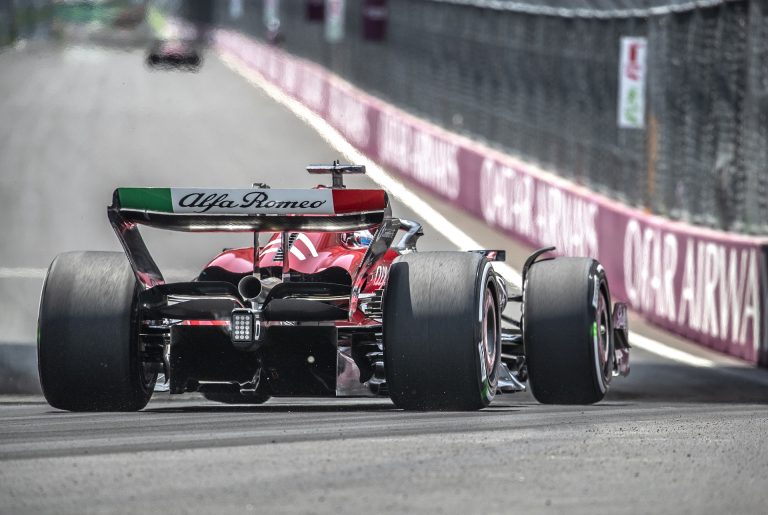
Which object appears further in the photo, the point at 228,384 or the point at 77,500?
the point at 228,384

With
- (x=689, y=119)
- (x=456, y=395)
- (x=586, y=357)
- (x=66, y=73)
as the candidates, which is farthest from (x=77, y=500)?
(x=66, y=73)

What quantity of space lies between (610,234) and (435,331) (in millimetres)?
11931

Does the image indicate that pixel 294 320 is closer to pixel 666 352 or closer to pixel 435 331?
pixel 435 331

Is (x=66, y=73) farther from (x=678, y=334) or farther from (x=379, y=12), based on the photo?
(x=678, y=334)

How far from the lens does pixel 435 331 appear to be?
27.7 feet

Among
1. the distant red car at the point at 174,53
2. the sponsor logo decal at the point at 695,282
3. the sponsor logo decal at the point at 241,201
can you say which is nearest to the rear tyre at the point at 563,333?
the sponsor logo decal at the point at 241,201

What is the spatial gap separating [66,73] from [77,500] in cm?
5406

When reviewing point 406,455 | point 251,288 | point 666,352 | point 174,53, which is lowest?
point 174,53

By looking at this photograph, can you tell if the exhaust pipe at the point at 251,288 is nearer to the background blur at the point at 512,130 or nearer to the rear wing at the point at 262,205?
the rear wing at the point at 262,205

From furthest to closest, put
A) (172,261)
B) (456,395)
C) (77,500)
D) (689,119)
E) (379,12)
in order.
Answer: (379,12), (172,261), (689,119), (456,395), (77,500)

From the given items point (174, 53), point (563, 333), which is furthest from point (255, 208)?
point (174, 53)

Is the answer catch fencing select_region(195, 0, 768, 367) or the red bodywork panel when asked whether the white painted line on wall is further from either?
the red bodywork panel

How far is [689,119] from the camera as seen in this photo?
18250 mm

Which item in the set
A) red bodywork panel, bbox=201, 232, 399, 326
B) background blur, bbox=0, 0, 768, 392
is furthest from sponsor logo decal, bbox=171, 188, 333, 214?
background blur, bbox=0, 0, 768, 392
